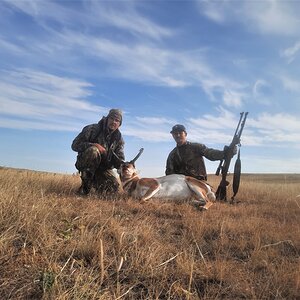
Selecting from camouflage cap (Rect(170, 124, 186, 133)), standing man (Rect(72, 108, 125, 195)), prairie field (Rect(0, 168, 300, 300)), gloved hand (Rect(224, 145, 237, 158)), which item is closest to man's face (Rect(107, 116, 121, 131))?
standing man (Rect(72, 108, 125, 195))

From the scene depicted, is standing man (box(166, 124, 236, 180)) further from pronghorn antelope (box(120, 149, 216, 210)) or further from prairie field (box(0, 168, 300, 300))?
prairie field (box(0, 168, 300, 300))

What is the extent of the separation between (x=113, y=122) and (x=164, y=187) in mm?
1765

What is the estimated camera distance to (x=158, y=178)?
28.5ft

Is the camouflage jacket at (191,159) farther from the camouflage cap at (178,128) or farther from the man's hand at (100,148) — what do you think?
the man's hand at (100,148)

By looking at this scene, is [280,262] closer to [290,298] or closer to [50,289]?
[290,298]

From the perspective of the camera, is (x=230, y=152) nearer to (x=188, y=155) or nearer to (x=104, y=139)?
(x=188, y=155)

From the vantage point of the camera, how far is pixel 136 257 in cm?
373

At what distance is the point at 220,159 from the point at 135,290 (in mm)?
6192

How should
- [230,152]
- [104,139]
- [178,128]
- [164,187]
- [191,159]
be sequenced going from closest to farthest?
[164,187]
[104,139]
[230,152]
[178,128]
[191,159]

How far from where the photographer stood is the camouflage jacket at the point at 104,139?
8.68 metres

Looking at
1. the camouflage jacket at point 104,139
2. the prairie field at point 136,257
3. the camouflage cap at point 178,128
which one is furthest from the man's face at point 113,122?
the prairie field at point 136,257

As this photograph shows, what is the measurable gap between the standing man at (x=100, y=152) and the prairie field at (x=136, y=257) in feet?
8.68

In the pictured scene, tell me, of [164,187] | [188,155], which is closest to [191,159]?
[188,155]

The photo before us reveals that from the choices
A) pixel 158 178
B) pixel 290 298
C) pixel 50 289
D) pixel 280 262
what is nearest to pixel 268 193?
pixel 158 178
